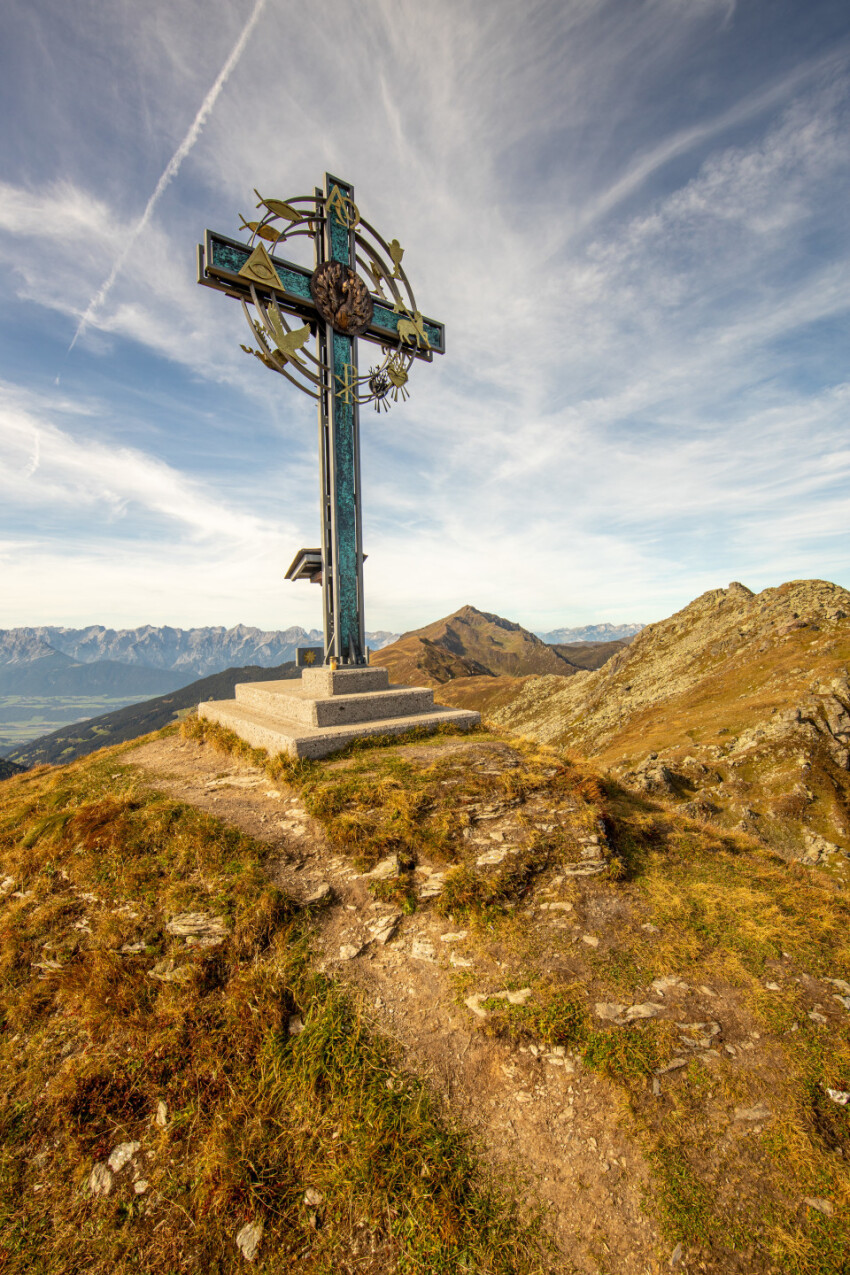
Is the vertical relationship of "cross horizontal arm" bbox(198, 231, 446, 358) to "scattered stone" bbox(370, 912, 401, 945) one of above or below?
above

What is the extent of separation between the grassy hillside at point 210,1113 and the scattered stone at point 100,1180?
0.5 inches

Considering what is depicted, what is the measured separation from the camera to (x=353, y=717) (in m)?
14.6

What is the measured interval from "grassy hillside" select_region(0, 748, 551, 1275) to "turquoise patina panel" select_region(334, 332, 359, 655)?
1023 centimetres

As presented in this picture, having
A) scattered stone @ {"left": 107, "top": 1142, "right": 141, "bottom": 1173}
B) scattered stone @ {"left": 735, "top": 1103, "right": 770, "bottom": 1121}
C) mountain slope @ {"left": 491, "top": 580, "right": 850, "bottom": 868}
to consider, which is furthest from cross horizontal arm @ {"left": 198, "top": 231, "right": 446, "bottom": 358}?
mountain slope @ {"left": 491, "top": 580, "right": 850, "bottom": 868}

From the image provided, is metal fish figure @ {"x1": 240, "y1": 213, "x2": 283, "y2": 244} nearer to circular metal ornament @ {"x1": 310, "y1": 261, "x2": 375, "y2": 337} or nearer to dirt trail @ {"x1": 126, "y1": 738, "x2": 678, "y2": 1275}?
circular metal ornament @ {"x1": 310, "y1": 261, "x2": 375, "y2": 337}

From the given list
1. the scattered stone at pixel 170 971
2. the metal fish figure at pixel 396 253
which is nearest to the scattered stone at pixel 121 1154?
the scattered stone at pixel 170 971

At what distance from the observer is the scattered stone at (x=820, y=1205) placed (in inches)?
172

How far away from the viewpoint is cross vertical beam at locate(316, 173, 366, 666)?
16.9m

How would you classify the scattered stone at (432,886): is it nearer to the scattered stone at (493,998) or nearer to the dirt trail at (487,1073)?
the dirt trail at (487,1073)

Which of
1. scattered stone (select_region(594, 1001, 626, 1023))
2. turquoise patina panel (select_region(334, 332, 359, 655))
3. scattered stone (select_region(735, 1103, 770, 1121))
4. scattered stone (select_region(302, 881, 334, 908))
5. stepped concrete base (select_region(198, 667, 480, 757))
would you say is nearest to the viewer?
scattered stone (select_region(735, 1103, 770, 1121))

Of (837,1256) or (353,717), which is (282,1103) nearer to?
(837,1256)

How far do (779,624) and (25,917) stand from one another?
79655 millimetres

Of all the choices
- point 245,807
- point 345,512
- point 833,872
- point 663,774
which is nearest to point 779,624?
point 663,774

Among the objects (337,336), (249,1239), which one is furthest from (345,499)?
(249,1239)
